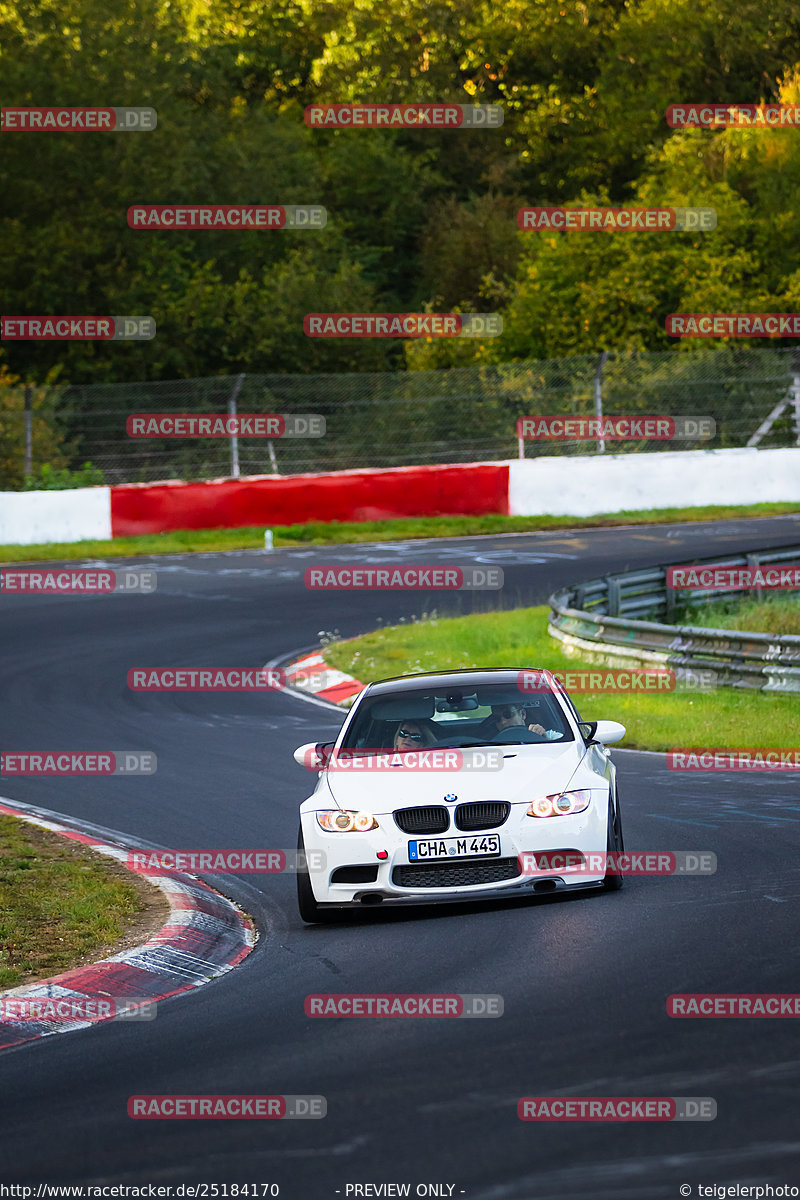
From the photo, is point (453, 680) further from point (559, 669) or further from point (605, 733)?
point (559, 669)

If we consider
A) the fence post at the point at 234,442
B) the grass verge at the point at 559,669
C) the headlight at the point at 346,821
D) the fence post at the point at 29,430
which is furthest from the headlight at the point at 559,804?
the fence post at the point at 234,442

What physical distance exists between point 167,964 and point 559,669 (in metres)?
10.2

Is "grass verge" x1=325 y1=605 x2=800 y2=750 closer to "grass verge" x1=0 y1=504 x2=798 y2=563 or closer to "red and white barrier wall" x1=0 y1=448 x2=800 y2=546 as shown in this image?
"grass verge" x1=0 y1=504 x2=798 y2=563

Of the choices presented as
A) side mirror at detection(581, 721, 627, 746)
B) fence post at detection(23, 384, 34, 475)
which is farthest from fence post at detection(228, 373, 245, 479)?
side mirror at detection(581, 721, 627, 746)

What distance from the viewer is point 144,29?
4738 cm

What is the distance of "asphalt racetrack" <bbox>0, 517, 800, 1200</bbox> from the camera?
493 centimetres

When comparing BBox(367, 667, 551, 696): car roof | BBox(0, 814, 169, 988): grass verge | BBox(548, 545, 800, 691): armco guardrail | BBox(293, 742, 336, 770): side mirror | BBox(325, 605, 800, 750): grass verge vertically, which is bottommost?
BBox(0, 814, 169, 988): grass verge

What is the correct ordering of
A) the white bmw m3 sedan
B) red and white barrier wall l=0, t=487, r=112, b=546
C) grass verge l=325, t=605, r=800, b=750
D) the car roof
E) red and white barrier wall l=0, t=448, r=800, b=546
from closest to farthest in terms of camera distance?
1. the white bmw m3 sedan
2. the car roof
3. grass verge l=325, t=605, r=800, b=750
4. red and white barrier wall l=0, t=487, r=112, b=546
5. red and white barrier wall l=0, t=448, r=800, b=546

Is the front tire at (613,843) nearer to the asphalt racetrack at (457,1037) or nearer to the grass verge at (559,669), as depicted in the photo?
the asphalt racetrack at (457,1037)

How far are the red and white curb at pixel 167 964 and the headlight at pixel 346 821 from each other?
0.69 meters

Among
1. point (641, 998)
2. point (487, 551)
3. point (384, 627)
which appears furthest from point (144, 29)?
point (641, 998)

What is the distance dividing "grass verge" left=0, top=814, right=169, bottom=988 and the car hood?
1227mm

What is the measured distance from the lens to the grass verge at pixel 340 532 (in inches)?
1111

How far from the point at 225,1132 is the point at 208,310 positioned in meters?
41.8
